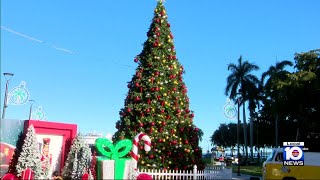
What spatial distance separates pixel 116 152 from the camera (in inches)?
449

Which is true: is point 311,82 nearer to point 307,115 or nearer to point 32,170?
point 307,115

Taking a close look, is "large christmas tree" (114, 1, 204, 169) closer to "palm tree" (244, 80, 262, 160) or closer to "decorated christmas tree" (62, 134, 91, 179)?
"decorated christmas tree" (62, 134, 91, 179)

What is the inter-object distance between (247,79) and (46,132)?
171ft

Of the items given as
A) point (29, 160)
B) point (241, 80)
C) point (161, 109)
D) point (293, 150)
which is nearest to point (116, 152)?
point (29, 160)

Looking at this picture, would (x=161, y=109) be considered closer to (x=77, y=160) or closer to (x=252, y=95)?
(x=77, y=160)

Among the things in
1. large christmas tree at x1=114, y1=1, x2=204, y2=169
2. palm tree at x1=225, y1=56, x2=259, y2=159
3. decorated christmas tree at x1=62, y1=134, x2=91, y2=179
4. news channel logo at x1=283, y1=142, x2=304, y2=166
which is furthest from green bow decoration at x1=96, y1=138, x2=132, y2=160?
palm tree at x1=225, y1=56, x2=259, y2=159

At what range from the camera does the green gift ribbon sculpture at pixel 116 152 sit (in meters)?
11.0

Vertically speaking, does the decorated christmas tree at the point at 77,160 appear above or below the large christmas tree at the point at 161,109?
below

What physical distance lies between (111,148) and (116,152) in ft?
0.61

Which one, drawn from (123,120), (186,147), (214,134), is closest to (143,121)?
Result: (123,120)

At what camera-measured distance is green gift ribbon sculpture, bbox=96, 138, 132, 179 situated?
35.9ft

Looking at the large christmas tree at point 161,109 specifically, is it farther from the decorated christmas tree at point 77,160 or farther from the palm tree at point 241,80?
the palm tree at point 241,80

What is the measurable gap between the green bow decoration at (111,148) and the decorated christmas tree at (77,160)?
124 centimetres

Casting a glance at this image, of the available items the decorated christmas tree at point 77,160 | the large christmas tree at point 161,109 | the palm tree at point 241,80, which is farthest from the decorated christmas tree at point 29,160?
the palm tree at point 241,80
